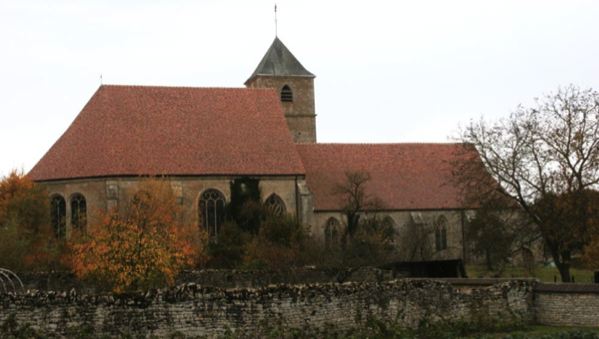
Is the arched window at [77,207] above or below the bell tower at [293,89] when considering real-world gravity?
below

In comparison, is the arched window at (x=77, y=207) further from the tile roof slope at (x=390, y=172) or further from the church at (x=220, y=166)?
the tile roof slope at (x=390, y=172)

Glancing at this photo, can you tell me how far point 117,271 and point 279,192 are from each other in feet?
77.1

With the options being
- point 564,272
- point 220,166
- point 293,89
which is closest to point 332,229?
point 220,166

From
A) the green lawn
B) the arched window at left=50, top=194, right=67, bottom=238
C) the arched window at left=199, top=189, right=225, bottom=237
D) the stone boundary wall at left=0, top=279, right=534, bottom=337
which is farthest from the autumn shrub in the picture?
the green lawn

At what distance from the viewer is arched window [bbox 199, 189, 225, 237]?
51.7m

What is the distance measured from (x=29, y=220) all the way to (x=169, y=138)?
29.3 feet

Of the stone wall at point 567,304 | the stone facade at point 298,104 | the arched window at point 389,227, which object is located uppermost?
the stone facade at point 298,104

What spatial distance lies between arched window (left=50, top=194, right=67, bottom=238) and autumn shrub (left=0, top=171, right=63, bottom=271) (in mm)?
Answer: 1071

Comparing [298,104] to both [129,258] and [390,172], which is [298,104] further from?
[129,258]

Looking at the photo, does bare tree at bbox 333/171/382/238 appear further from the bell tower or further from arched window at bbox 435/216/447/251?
the bell tower

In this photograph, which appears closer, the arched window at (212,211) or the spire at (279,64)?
the arched window at (212,211)

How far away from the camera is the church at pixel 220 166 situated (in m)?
50.6

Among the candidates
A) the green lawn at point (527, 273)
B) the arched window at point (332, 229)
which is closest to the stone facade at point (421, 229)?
the arched window at point (332, 229)

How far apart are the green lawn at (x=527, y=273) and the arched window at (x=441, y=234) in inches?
110
